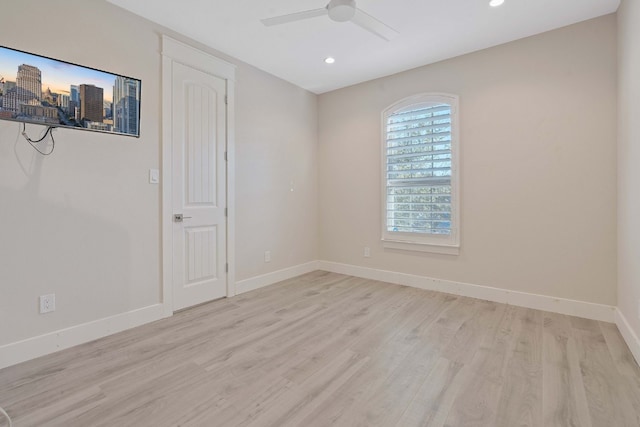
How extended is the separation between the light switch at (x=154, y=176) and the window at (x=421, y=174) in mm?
2702

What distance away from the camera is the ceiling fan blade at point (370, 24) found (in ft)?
7.48

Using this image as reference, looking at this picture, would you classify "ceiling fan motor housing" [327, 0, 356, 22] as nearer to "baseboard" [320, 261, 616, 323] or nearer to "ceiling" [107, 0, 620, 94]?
"ceiling" [107, 0, 620, 94]

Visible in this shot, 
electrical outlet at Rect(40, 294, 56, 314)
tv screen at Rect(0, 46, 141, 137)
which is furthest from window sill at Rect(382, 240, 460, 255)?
electrical outlet at Rect(40, 294, 56, 314)

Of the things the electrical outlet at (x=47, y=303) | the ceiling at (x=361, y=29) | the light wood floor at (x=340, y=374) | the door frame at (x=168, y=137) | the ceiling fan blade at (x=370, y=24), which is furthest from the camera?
the door frame at (x=168, y=137)

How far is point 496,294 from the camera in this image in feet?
10.7

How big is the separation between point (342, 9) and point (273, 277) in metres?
3.07

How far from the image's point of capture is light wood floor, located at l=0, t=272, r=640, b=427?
1553 millimetres

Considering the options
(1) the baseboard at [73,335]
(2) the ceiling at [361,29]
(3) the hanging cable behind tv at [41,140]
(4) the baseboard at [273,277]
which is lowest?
(1) the baseboard at [73,335]

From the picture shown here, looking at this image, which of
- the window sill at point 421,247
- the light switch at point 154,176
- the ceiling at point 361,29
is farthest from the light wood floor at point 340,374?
the ceiling at point 361,29

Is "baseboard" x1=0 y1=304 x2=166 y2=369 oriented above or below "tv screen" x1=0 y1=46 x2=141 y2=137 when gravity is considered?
below

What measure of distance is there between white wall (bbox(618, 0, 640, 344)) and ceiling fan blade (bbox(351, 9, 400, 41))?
1.68 meters

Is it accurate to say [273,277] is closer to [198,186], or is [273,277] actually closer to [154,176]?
[198,186]

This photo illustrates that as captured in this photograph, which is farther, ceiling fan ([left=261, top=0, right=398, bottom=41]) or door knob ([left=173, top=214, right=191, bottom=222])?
door knob ([left=173, top=214, right=191, bottom=222])

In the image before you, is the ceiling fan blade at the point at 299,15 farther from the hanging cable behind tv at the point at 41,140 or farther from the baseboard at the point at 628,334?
the baseboard at the point at 628,334
